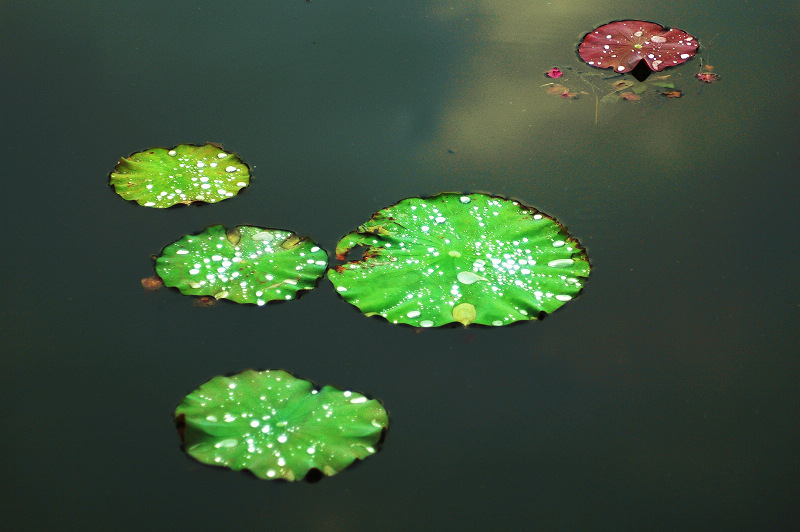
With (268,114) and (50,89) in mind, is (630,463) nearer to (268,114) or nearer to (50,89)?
(268,114)

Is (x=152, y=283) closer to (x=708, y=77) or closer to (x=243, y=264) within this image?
(x=243, y=264)

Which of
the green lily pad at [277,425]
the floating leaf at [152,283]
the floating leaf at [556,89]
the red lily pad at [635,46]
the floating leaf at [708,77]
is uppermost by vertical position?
the red lily pad at [635,46]

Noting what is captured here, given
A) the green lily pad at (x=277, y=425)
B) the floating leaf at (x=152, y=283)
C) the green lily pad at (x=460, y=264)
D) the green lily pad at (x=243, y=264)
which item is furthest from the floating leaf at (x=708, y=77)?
the floating leaf at (x=152, y=283)

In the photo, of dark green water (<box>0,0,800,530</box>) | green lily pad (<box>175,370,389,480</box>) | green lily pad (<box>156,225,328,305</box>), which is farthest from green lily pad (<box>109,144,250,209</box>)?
green lily pad (<box>175,370,389,480</box>)

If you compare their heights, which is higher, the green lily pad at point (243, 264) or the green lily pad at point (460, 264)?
the green lily pad at point (243, 264)

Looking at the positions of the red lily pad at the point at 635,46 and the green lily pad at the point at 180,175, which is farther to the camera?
the red lily pad at the point at 635,46

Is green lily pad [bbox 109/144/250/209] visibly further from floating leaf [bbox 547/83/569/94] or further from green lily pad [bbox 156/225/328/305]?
floating leaf [bbox 547/83/569/94]

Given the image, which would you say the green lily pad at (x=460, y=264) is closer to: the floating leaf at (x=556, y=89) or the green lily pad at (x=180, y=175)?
the green lily pad at (x=180, y=175)

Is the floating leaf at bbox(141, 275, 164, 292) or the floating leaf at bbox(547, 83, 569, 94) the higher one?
the floating leaf at bbox(547, 83, 569, 94)
